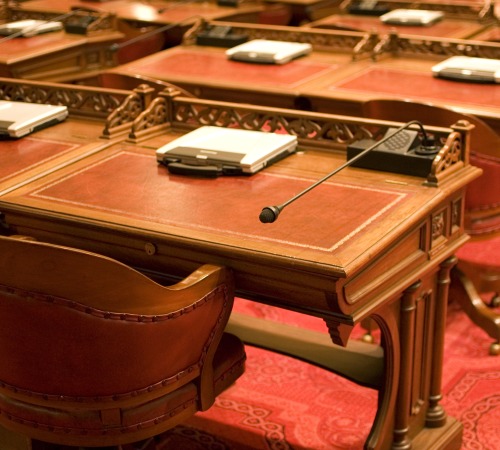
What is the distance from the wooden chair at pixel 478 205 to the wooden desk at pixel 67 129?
0.85m

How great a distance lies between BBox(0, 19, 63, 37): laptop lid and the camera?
195 inches

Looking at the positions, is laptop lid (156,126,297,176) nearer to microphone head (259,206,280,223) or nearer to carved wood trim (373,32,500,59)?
microphone head (259,206,280,223)

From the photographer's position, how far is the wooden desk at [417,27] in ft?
16.1

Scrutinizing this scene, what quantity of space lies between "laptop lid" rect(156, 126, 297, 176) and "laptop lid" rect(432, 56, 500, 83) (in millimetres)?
1255

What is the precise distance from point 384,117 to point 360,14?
8.09ft

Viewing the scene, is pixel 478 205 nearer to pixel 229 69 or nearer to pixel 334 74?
pixel 334 74

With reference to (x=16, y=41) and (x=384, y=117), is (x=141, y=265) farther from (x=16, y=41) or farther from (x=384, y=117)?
(x=16, y=41)

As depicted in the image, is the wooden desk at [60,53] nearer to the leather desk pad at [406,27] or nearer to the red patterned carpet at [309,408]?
the leather desk pad at [406,27]

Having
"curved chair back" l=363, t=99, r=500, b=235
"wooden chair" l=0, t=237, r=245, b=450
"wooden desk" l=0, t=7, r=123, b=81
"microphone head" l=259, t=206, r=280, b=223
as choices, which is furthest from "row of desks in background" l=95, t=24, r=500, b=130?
"wooden chair" l=0, t=237, r=245, b=450

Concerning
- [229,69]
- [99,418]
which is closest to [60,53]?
[229,69]

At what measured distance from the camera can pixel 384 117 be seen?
3.23m

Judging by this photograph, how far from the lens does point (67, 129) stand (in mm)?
3160

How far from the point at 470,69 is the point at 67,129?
164 centimetres

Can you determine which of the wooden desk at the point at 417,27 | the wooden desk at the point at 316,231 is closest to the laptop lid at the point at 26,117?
the wooden desk at the point at 316,231
